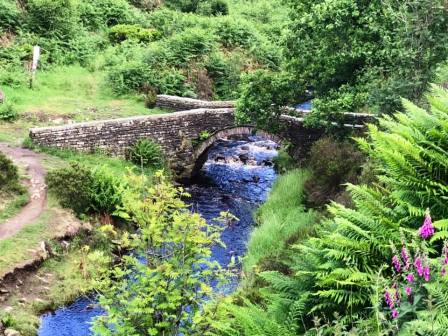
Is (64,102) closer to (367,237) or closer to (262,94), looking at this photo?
(262,94)

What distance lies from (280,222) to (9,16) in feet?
69.5

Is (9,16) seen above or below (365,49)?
below

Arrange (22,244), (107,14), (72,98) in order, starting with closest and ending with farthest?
(22,244), (72,98), (107,14)

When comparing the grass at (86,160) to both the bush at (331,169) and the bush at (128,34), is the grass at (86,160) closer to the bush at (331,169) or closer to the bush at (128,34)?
the bush at (331,169)

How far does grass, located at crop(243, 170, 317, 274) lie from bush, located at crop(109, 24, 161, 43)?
16.8 metres

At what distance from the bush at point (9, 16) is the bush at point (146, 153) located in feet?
40.4

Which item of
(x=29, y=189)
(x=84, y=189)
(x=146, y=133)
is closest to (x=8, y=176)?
(x=29, y=189)

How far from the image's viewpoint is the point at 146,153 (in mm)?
24703

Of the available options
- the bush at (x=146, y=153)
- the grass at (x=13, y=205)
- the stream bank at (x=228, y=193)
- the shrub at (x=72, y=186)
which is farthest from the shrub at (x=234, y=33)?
the grass at (x=13, y=205)

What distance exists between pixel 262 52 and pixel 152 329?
98.7ft

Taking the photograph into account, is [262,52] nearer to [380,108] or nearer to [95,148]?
[95,148]

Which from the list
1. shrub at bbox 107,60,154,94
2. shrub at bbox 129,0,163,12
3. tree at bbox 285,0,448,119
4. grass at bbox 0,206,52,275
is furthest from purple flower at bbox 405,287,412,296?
shrub at bbox 129,0,163,12

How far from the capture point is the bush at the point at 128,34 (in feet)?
117

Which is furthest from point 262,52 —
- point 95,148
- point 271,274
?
point 271,274
